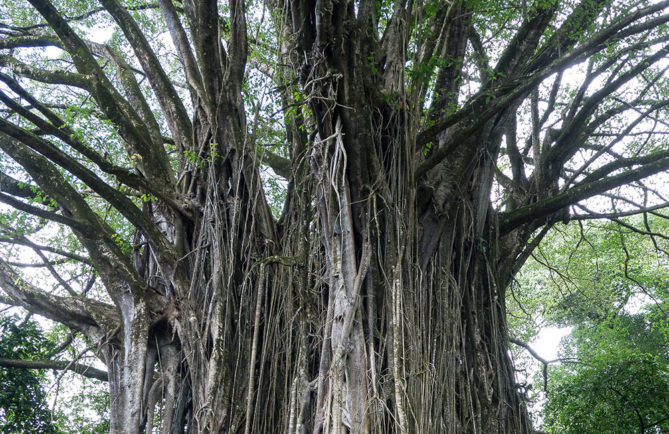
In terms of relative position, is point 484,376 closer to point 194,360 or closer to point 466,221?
point 466,221

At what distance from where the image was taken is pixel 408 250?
11.3 ft

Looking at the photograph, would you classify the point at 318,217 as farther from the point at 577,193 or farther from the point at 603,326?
the point at 603,326

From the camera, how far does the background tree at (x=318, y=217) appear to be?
3.14 m

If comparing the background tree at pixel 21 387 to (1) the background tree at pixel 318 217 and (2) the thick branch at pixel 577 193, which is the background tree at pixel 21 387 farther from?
(2) the thick branch at pixel 577 193

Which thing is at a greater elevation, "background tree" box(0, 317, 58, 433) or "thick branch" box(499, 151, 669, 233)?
"thick branch" box(499, 151, 669, 233)

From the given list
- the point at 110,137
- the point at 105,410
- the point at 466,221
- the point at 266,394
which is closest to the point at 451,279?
the point at 466,221

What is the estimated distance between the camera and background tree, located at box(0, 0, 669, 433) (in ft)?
10.3

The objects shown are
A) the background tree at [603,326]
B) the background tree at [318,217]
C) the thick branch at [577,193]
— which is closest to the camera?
the background tree at [318,217]

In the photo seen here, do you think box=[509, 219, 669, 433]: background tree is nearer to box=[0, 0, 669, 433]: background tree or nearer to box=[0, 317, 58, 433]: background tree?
box=[0, 0, 669, 433]: background tree

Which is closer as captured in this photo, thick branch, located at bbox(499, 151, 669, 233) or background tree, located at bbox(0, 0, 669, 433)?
background tree, located at bbox(0, 0, 669, 433)

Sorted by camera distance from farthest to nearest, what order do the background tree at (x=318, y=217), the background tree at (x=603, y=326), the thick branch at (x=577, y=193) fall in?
the background tree at (x=603, y=326) → the thick branch at (x=577, y=193) → the background tree at (x=318, y=217)

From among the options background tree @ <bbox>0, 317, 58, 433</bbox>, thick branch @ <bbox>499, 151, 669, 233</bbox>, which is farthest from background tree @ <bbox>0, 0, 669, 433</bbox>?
background tree @ <bbox>0, 317, 58, 433</bbox>

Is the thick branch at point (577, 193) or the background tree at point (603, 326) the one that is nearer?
the thick branch at point (577, 193)

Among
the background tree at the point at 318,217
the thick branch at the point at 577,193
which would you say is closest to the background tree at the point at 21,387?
the background tree at the point at 318,217
